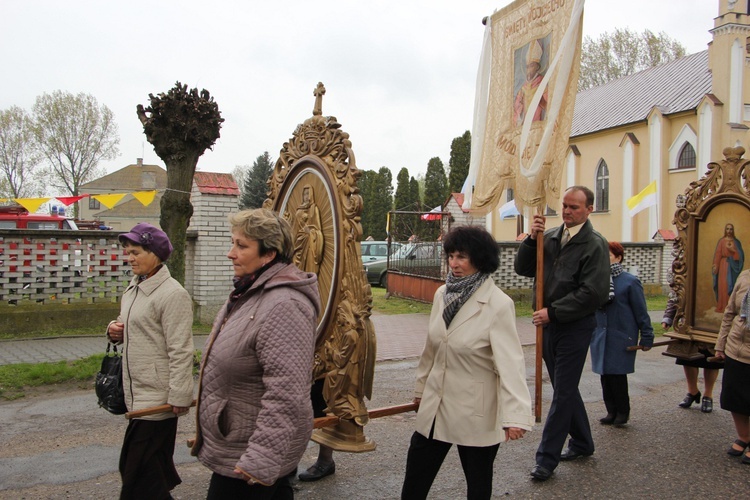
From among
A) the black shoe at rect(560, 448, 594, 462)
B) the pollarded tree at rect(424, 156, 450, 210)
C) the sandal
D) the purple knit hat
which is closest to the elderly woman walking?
the sandal

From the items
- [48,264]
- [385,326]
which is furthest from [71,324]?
[385,326]

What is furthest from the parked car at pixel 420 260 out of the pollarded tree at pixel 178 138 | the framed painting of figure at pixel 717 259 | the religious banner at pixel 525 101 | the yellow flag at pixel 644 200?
the religious banner at pixel 525 101

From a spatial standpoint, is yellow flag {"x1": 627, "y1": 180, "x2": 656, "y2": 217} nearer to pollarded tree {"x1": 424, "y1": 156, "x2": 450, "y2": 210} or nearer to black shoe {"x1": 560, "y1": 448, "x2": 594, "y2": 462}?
black shoe {"x1": 560, "y1": 448, "x2": 594, "y2": 462}

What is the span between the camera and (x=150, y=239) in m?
3.53

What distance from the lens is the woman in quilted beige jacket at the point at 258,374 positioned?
2.50 metres

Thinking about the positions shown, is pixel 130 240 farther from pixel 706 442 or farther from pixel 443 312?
pixel 706 442

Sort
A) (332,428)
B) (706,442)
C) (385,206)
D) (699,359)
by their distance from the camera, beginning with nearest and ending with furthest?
(332,428), (706,442), (699,359), (385,206)

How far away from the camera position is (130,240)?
351 centimetres

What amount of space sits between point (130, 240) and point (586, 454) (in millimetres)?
3755

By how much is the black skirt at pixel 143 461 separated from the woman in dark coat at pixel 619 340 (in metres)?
4.28

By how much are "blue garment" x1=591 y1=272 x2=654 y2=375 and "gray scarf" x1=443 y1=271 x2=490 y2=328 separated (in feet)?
10.8

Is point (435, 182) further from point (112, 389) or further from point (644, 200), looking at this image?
point (112, 389)

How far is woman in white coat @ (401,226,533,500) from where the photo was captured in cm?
327

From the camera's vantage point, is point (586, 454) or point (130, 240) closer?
point (130, 240)
